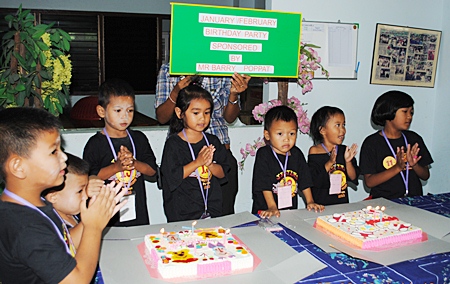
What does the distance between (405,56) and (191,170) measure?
2.83m

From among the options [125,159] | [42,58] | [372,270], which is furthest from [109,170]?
[372,270]

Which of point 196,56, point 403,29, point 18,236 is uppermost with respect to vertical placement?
point 403,29

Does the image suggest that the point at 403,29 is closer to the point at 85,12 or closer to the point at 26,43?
the point at 26,43

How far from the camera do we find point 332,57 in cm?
399

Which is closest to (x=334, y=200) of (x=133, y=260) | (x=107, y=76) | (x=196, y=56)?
(x=196, y=56)

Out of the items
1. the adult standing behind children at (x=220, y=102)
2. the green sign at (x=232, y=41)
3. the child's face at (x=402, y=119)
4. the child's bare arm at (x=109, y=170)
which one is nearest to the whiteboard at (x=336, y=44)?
the green sign at (x=232, y=41)

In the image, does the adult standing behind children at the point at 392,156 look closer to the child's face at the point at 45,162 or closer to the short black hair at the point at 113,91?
the short black hair at the point at 113,91

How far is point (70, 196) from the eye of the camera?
6.10 ft

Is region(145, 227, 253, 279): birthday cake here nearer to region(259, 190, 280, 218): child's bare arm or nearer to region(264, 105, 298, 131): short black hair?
region(259, 190, 280, 218): child's bare arm

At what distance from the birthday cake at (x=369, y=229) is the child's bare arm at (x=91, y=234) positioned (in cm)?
96

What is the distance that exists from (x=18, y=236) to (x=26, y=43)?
149 centimetres

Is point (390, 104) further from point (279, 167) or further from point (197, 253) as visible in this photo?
point (197, 253)

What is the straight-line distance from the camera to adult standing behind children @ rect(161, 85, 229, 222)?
2500mm

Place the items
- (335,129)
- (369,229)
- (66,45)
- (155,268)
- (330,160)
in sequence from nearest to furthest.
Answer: (155,268) → (369,229) → (66,45) → (330,160) → (335,129)
